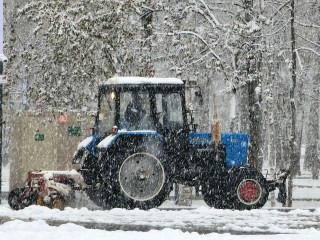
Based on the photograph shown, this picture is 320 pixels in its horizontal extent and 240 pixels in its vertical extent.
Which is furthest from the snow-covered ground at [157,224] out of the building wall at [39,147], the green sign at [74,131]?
the green sign at [74,131]

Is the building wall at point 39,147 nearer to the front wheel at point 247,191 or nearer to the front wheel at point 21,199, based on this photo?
the front wheel at point 21,199

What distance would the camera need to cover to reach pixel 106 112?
49.2ft

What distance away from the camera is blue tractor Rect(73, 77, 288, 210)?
45.5 ft

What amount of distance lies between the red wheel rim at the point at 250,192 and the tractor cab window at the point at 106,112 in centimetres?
285

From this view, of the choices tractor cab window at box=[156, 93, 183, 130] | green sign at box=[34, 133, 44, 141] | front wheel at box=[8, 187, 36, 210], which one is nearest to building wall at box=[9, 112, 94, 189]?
green sign at box=[34, 133, 44, 141]

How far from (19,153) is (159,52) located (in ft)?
19.8

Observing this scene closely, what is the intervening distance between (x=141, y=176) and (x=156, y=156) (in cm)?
48

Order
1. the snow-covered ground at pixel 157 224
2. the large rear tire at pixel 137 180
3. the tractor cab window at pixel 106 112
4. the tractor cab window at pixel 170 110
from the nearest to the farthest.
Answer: the snow-covered ground at pixel 157 224 < the large rear tire at pixel 137 180 < the tractor cab window at pixel 170 110 < the tractor cab window at pixel 106 112

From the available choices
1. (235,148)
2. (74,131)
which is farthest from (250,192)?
(74,131)

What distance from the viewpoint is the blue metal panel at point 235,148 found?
49.3 feet

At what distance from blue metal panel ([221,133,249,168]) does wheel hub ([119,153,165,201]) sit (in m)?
1.78

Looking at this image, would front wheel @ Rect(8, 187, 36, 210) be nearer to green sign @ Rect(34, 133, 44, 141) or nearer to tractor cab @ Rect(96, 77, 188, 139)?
tractor cab @ Rect(96, 77, 188, 139)

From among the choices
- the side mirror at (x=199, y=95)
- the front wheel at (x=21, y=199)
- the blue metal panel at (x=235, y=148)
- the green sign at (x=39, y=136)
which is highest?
the side mirror at (x=199, y=95)

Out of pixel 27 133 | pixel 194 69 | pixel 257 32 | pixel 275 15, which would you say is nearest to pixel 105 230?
pixel 27 133
